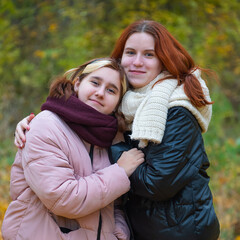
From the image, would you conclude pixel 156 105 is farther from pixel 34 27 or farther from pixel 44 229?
pixel 34 27

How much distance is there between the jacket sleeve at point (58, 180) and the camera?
1.99 meters

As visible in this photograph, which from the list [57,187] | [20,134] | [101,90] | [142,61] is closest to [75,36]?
[142,61]

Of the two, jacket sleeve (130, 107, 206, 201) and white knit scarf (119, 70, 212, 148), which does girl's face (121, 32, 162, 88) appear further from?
jacket sleeve (130, 107, 206, 201)

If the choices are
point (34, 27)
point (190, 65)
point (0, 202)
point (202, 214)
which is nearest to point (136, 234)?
point (202, 214)

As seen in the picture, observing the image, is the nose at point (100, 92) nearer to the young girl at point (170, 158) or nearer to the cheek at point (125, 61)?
the young girl at point (170, 158)

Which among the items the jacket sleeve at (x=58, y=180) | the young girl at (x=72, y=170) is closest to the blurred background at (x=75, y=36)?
the young girl at (x=72, y=170)

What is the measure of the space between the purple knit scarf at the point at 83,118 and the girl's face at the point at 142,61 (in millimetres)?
444

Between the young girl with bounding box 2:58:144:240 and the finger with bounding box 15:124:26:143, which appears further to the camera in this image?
the finger with bounding box 15:124:26:143

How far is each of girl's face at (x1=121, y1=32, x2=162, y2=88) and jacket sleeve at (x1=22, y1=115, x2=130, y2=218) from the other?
74 centimetres

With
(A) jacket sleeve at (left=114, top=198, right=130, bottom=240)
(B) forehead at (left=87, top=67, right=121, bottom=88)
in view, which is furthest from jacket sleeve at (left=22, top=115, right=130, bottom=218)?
(B) forehead at (left=87, top=67, right=121, bottom=88)

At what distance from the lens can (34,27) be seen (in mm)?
7188

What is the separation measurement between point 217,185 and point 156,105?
3030 mm

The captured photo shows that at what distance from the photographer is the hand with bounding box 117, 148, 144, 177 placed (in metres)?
2.21

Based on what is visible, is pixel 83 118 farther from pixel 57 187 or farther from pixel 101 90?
pixel 57 187
